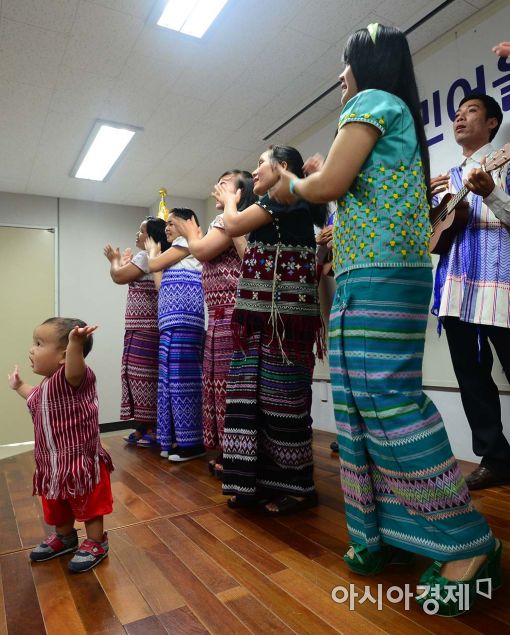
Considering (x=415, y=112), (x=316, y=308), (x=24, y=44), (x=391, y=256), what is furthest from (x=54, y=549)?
(x=24, y=44)

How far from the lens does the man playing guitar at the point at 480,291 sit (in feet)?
6.07

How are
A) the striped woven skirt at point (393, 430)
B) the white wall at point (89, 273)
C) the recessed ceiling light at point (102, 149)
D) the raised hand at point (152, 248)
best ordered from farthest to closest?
the white wall at point (89, 273), the recessed ceiling light at point (102, 149), the raised hand at point (152, 248), the striped woven skirt at point (393, 430)

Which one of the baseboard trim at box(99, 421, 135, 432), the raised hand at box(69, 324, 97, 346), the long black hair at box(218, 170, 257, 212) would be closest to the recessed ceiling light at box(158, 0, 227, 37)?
the long black hair at box(218, 170, 257, 212)

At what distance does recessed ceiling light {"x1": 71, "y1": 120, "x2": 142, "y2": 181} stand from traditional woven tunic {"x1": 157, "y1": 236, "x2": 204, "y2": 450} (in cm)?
161

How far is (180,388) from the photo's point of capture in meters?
2.67

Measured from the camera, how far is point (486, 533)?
3.37 ft

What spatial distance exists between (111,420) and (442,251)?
4.25 meters

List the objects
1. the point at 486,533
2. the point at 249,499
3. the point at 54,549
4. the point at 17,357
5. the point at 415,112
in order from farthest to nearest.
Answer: the point at 17,357 → the point at 249,499 → the point at 54,549 → the point at 415,112 → the point at 486,533

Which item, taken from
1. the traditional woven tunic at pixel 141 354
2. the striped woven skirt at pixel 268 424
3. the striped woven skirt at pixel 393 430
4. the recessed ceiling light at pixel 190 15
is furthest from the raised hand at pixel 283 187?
the traditional woven tunic at pixel 141 354

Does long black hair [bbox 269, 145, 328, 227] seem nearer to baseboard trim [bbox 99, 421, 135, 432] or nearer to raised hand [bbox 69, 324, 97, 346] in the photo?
raised hand [bbox 69, 324, 97, 346]

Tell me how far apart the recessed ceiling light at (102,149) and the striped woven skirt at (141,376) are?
1.72m

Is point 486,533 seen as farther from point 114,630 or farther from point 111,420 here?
point 111,420

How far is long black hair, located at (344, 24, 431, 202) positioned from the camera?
1139 mm

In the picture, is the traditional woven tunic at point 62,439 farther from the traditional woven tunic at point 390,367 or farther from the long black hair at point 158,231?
the long black hair at point 158,231
